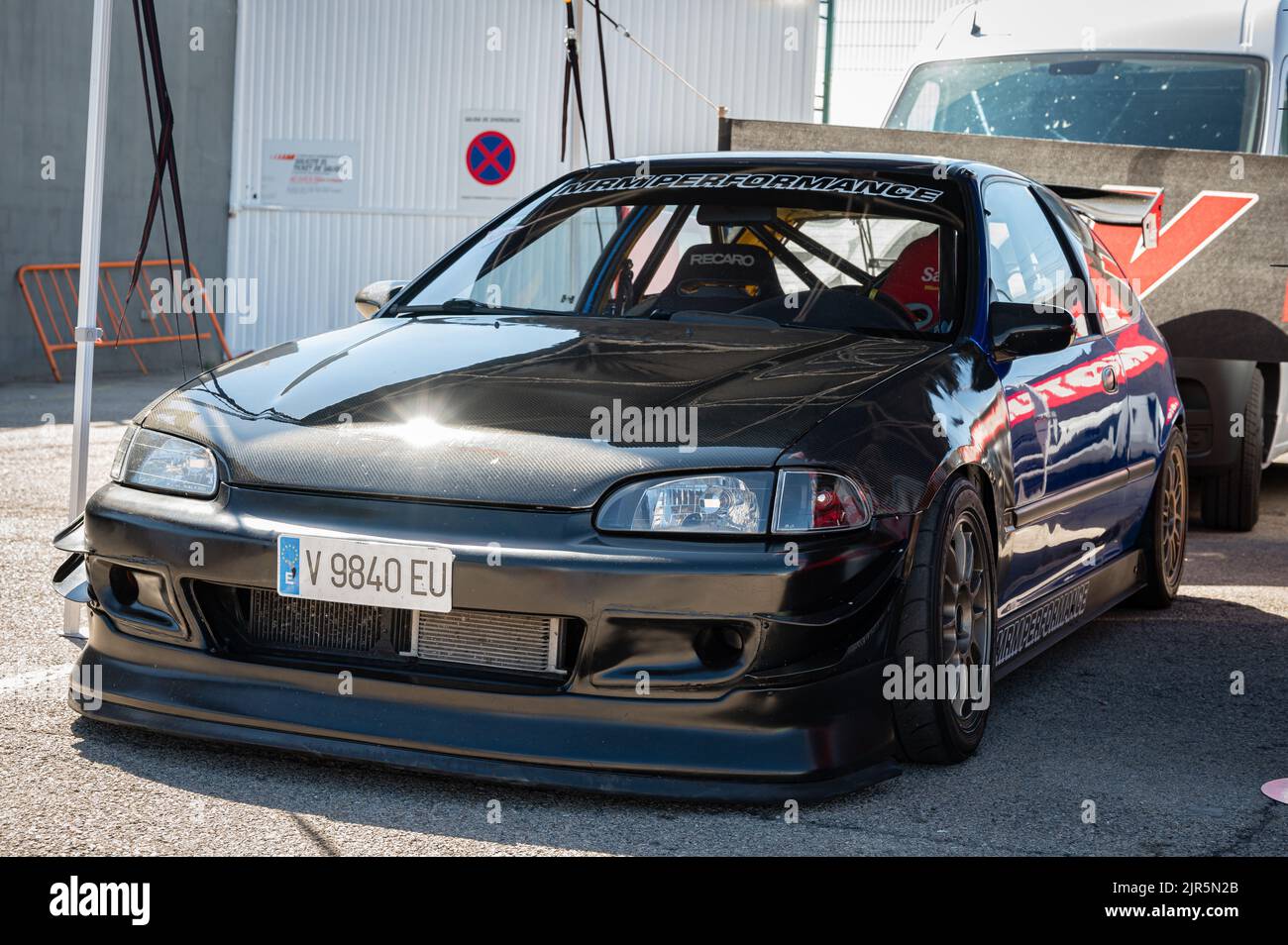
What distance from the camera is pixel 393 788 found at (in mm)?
3383

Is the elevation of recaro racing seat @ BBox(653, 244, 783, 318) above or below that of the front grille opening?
above

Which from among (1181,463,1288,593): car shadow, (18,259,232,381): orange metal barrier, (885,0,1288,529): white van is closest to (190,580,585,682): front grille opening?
(1181,463,1288,593): car shadow

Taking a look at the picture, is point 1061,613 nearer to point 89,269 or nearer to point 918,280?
point 918,280

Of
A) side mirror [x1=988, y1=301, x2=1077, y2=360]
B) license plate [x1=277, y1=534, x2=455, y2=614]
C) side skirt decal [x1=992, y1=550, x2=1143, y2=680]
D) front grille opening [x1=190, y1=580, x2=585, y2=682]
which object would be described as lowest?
side skirt decal [x1=992, y1=550, x2=1143, y2=680]

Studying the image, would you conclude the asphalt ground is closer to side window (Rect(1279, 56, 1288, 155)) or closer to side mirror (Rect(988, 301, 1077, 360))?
side mirror (Rect(988, 301, 1077, 360))

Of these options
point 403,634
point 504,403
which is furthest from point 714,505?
point 403,634

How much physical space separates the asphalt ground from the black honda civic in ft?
0.27

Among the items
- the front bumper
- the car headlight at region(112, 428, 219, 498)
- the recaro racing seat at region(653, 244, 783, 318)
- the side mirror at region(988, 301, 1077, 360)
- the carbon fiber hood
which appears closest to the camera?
the front bumper

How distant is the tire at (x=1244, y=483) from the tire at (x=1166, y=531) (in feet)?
6.14

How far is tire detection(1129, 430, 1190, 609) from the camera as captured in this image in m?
5.63

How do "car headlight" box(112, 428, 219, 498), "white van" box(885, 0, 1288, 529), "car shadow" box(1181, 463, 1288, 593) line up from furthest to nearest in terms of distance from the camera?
"white van" box(885, 0, 1288, 529)
"car shadow" box(1181, 463, 1288, 593)
"car headlight" box(112, 428, 219, 498)

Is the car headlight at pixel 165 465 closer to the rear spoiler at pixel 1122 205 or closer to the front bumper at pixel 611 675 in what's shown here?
the front bumper at pixel 611 675
